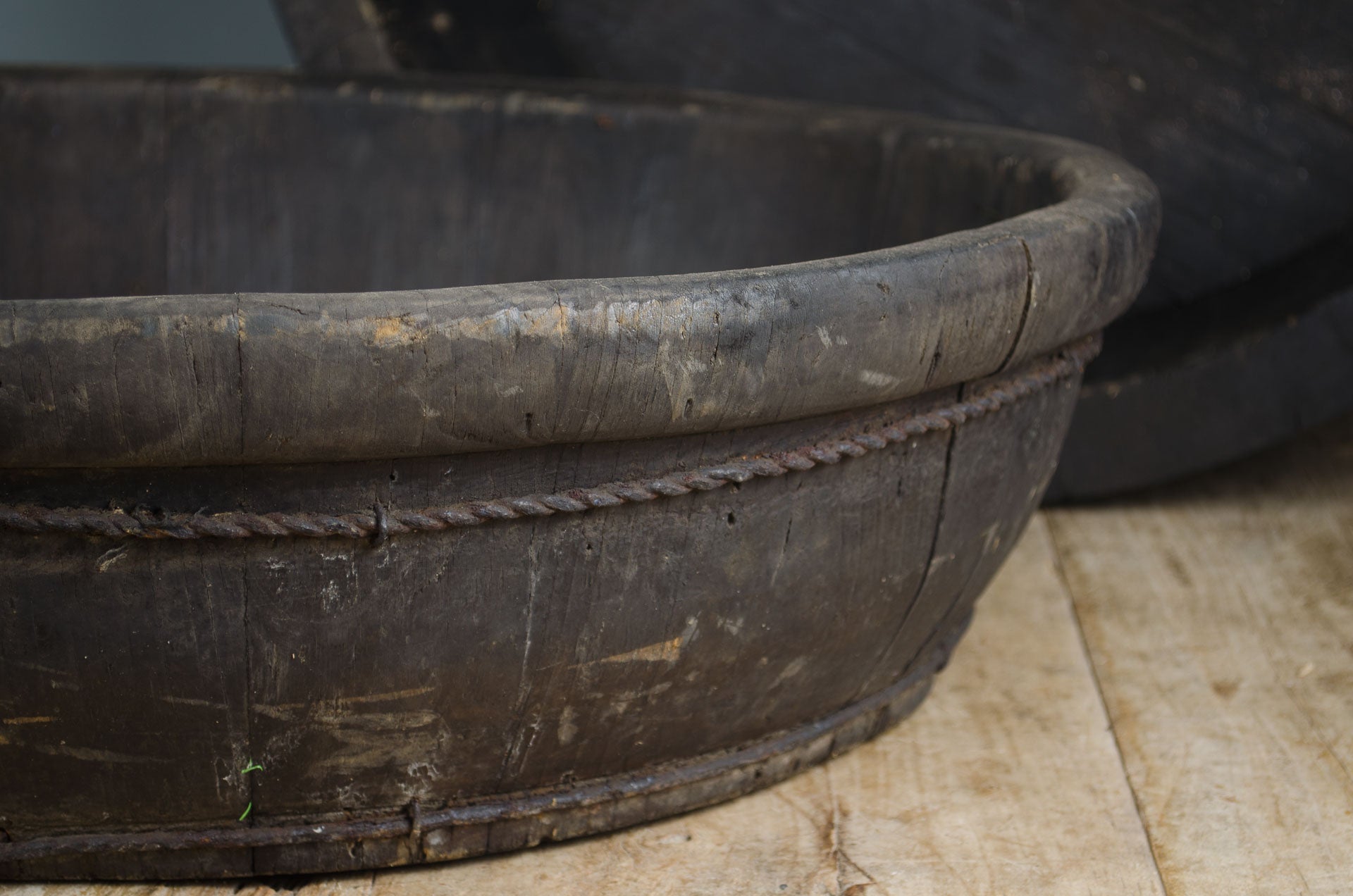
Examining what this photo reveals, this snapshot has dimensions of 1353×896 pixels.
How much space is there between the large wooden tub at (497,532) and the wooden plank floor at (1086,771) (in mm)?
40

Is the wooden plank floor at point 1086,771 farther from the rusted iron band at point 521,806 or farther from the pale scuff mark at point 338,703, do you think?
the pale scuff mark at point 338,703

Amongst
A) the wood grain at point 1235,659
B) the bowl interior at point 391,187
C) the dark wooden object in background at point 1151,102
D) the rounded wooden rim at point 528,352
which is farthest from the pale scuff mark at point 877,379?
the dark wooden object in background at point 1151,102

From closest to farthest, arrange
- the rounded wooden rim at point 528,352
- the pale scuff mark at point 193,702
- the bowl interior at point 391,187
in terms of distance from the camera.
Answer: the rounded wooden rim at point 528,352 → the pale scuff mark at point 193,702 → the bowl interior at point 391,187

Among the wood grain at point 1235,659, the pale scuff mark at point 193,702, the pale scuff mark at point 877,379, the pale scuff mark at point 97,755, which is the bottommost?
the wood grain at point 1235,659

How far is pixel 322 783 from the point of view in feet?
3.28

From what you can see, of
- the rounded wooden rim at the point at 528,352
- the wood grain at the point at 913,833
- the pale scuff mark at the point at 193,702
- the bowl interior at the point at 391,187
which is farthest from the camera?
the bowl interior at the point at 391,187

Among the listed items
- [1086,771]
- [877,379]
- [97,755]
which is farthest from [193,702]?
[1086,771]

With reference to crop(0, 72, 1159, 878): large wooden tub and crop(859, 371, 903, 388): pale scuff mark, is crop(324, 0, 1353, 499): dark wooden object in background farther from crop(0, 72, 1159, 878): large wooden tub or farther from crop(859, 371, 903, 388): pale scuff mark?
crop(859, 371, 903, 388): pale scuff mark

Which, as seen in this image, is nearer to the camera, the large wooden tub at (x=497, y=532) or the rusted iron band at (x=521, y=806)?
the large wooden tub at (x=497, y=532)

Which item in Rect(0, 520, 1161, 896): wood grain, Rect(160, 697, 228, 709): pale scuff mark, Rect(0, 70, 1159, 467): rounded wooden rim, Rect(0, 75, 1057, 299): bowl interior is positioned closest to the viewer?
Rect(0, 70, 1159, 467): rounded wooden rim

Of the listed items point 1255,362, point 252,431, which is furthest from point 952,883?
point 1255,362

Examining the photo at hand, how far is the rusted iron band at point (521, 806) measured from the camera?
100 centimetres

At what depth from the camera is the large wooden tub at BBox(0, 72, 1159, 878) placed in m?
0.85

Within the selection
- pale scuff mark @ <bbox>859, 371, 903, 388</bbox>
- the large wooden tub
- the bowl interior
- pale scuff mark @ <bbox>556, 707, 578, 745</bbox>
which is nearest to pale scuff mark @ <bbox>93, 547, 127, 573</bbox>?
the large wooden tub
